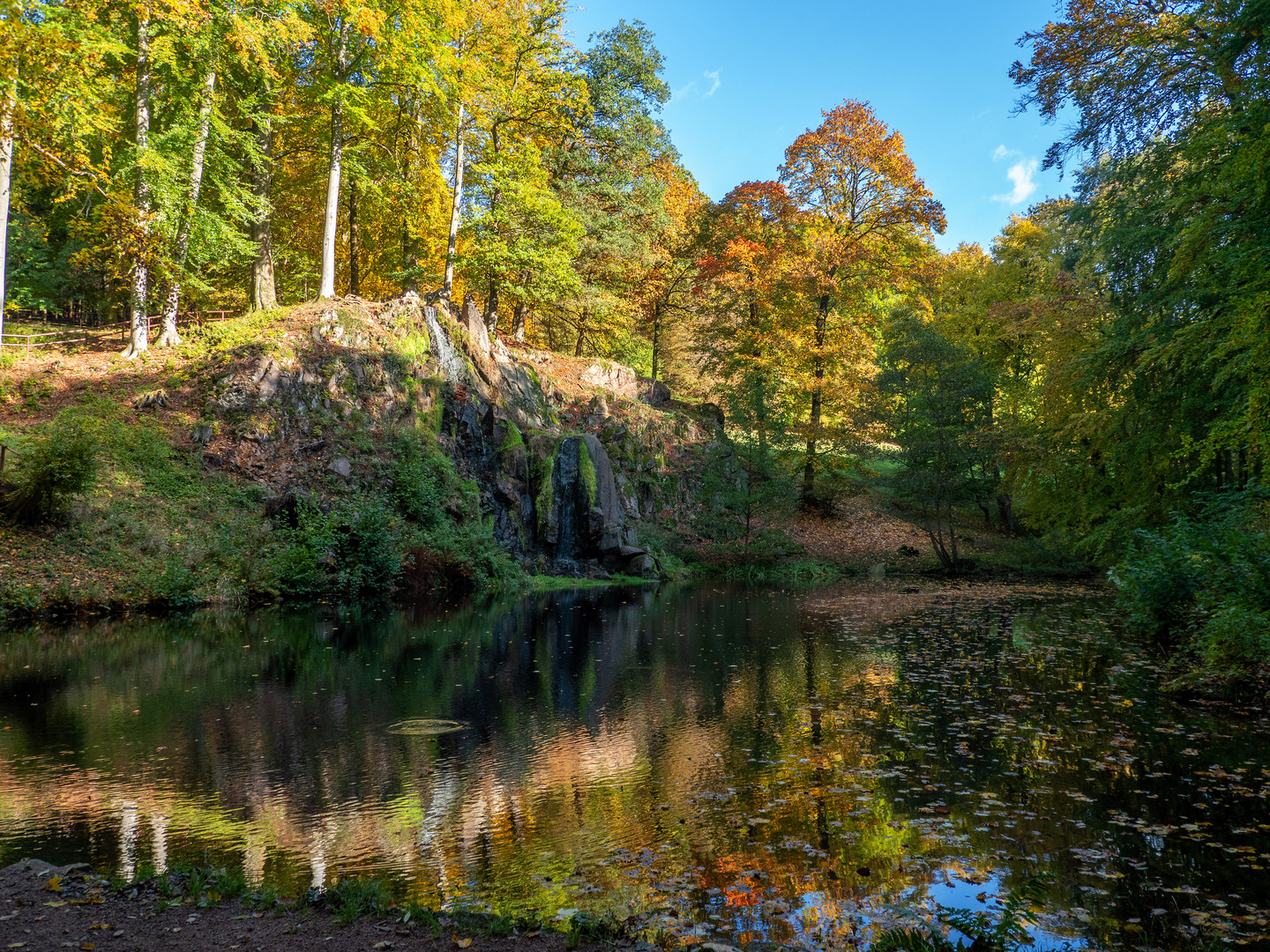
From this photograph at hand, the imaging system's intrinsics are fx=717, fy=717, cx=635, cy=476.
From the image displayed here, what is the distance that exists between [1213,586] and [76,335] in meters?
31.9

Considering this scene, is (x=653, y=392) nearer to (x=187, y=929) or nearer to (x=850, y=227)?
(x=850, y=227)

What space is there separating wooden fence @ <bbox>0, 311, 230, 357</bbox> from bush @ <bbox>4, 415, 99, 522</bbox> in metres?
8.12

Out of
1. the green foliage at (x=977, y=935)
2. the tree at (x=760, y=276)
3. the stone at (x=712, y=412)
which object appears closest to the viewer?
the green foliage at (x=977, y=935)

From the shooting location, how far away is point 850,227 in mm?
30438

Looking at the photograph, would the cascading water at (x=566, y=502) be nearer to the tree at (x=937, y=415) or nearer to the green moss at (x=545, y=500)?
the green moss at (x=545, y=500)

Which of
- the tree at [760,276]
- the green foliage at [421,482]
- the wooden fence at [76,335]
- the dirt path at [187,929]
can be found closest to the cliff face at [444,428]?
the green foliage at [421,482]

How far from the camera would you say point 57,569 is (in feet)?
47.2

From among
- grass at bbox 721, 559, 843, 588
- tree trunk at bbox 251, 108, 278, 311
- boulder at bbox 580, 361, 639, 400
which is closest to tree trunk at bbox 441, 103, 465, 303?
tree trunk at bbox 251, 108, 278, 311

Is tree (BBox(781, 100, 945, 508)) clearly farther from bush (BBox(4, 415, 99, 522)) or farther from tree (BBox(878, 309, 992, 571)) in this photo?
bush (BBox(4, 415, 99, 522))

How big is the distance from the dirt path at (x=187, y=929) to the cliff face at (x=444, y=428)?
15876 millimetres

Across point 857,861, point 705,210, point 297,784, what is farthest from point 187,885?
point 705,210

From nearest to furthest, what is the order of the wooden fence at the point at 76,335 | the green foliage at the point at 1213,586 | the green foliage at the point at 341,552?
the green foliage at the point at 1213,586, the green foliage at the point at 341,552, the wooden fence at the point at 76,335

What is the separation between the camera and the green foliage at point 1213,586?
8852 mm

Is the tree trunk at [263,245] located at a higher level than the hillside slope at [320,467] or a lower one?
higher
